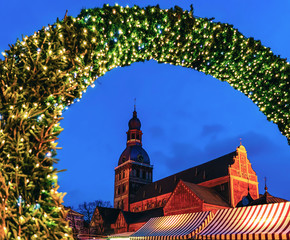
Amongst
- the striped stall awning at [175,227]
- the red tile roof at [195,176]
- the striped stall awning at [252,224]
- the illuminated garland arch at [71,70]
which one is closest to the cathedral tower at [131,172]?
the red tile roof at [195,176]

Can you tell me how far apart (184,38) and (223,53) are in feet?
4.48

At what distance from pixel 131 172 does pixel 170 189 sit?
47.5ft

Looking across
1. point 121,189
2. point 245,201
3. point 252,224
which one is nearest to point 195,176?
point 245,201

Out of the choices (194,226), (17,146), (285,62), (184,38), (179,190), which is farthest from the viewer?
(179,190)

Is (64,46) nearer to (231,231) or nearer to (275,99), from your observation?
(275,99)

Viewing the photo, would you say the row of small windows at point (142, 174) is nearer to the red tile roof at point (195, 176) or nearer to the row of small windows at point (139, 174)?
the row of small windows at point (139, 174)

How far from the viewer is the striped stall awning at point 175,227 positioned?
1377cm

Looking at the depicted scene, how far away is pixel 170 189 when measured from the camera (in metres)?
53.5

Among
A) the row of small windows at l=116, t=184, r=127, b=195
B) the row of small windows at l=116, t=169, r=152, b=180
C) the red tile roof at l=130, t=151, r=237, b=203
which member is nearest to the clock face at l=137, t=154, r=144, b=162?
the row of small windows at l=116, t=169, r=152, b=180

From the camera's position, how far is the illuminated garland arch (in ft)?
13.1

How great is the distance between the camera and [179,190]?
35.2 m

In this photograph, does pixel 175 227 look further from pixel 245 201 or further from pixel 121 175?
pixel 121 175

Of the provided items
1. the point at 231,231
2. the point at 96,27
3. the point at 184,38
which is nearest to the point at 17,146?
the point at 96,27

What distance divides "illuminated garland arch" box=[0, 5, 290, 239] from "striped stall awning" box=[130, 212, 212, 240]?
7.59m
